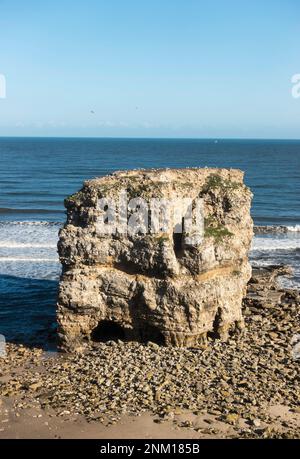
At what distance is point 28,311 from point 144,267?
341 inches

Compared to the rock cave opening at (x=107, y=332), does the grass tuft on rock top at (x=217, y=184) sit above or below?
above

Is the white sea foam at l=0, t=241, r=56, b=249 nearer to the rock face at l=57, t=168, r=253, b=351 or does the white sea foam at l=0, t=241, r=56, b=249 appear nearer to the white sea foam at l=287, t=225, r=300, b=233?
the rock face at l=57, t=168, r=253, b=351

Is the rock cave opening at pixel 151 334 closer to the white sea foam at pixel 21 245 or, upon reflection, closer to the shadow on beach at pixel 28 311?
the shadow on beach at pixel 28 311

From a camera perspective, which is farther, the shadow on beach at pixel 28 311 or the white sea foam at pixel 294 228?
the white sea foam at pixel 294 228

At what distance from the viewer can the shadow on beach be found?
82.2 ft

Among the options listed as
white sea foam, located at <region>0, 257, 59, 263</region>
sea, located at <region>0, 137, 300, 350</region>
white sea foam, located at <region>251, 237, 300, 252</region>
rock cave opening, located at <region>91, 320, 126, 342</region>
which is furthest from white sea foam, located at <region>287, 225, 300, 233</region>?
rock cave opening, located at <region>91, 320, 126, 342</region>

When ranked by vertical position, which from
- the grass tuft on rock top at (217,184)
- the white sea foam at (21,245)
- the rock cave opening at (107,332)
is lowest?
the rock cave opening at (107,332)

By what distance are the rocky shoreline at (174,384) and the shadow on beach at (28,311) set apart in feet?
3.95

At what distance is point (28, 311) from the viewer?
94.4ft

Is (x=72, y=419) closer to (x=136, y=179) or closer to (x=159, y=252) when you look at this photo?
(x=159, y=252)

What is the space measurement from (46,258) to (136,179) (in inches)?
705

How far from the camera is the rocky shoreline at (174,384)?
17.5 metres

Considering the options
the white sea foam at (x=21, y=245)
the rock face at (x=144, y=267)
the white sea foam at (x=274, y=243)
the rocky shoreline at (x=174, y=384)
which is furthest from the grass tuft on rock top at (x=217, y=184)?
the white sea foam at (x=21, y=245)
